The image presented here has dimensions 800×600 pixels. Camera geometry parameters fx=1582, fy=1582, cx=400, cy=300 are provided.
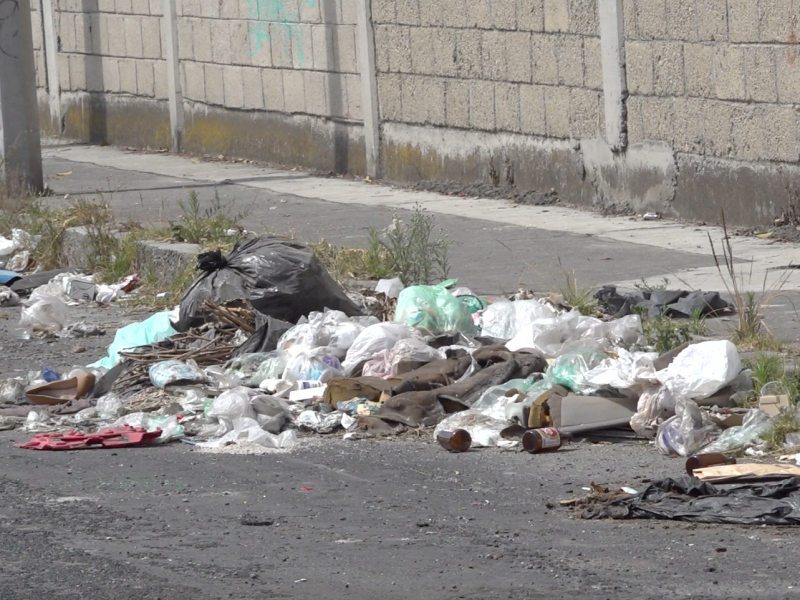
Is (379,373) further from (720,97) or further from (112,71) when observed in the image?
(112,71)

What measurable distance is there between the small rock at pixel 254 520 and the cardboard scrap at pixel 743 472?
1424 mm

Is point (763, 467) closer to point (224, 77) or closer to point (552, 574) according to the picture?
point (552, 574)

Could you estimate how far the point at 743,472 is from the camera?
5219 mm

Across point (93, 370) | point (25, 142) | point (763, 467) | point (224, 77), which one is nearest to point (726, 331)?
point (763, 467)

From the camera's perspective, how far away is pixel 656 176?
38.0 ft

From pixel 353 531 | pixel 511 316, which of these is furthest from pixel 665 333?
pixel 353 531

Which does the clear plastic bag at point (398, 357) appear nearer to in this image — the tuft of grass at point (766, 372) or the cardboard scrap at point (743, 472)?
the tuft of grass at point (766, 372)

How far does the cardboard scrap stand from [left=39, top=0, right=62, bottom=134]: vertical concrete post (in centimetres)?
1652

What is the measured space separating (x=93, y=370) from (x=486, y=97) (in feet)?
20.6

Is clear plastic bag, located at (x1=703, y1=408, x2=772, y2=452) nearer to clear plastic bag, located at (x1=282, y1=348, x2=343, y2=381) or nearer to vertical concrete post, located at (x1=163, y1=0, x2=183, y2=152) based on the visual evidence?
clear plastic bag, located at (x1=282, y1=348, x2=343, y2=381)

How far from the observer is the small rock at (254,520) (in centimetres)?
496

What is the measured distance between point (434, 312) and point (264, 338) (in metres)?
0.83

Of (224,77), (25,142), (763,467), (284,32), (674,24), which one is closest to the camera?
(763,467)

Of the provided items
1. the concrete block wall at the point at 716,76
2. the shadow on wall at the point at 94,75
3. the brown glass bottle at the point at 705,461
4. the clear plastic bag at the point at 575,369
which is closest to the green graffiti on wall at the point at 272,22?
the shadow on wall at the point at 94,75
